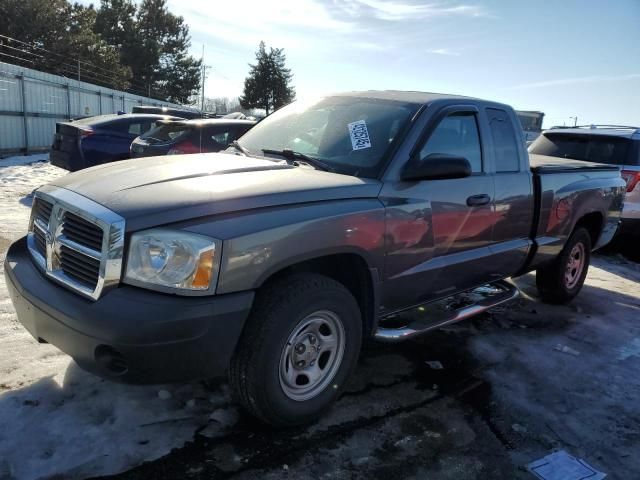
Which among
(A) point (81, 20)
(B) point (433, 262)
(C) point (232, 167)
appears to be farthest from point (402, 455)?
(A) point (81, 20)

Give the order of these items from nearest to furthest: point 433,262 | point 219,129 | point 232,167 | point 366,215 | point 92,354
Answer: point 92,354, point 366,215, point 232,167, point 433,262, point 219,129

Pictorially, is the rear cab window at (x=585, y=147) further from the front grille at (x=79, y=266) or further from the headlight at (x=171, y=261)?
the front grille at (x=79, y=266)

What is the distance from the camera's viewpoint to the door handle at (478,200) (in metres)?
3.68

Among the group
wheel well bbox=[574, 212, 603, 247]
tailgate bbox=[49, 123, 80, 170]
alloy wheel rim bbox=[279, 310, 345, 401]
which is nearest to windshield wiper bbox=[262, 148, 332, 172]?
alloy wheel rim bbox=[279, 310, 345, 401]

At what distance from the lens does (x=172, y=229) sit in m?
2.39

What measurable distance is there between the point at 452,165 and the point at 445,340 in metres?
1.76

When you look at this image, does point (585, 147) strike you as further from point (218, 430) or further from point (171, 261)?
point (171, 261)

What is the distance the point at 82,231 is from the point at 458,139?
2.61 meters

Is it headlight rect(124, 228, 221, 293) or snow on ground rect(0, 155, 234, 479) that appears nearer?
headlight rect(124, 228, 221, 293)

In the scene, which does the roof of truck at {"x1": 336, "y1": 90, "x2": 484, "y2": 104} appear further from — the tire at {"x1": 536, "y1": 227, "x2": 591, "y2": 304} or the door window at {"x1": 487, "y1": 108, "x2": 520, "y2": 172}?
the tire at {"x1": 536, "y1": 227, "x2": 591, "y2": 304}

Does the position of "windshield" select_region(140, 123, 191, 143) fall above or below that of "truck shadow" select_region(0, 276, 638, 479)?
above

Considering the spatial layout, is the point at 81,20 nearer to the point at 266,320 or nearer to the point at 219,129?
the point at 219,129

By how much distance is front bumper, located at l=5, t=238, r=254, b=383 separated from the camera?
2.29 m

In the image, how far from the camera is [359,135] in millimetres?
3484
